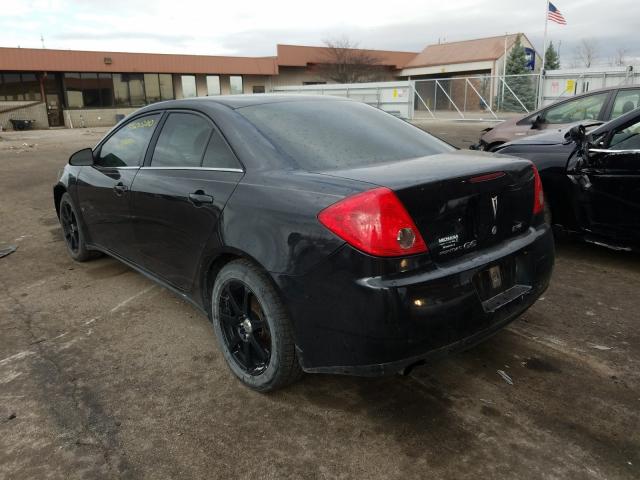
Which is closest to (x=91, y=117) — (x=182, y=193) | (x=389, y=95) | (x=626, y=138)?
(x=389, y=95)

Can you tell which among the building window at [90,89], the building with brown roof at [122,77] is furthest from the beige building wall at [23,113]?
the building window at [90,89]

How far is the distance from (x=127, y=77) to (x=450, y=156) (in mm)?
34966

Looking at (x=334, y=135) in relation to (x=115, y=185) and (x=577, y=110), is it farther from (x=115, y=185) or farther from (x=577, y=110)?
(x=577, y=110)

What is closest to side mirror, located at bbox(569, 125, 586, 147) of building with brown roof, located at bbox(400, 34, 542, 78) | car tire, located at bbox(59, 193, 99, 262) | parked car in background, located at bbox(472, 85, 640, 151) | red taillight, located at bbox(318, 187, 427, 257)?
parked car in background, located at bbox(472, 85, 640, 151)

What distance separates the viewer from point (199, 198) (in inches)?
117

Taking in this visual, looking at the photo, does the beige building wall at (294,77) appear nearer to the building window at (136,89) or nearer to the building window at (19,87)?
the building window at (136,89)

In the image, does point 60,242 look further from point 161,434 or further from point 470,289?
point 470,289

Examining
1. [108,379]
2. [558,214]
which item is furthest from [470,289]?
[558,214]

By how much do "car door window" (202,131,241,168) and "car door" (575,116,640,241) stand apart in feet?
10.8

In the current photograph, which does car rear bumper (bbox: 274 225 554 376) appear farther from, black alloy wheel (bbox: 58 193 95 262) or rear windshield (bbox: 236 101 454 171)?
black alloy wheel (bbox: 58 193 95 262)

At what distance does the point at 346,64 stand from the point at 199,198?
42.6 metres

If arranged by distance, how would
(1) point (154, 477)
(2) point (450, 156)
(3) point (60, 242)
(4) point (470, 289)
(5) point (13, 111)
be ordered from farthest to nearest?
(5) point (13, 111) < (3) point (60, 242) < (2) point (450, 156) < (4) point (470, 289) < (1) point (154, 477)

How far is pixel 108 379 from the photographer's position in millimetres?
3025

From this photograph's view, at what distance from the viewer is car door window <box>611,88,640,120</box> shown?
661cm
